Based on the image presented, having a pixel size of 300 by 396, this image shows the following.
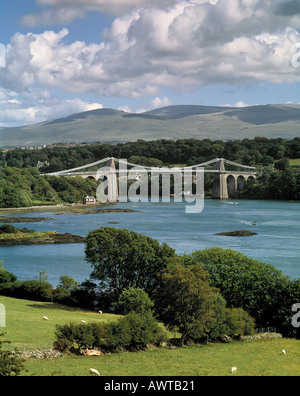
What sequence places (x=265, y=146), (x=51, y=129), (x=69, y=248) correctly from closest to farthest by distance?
(x=69, y=248) < (x=265, y=146) < (x=51, y=129)

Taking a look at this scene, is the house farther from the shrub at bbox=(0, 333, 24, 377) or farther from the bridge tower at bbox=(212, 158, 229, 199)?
the shrub at bbox=(0, 333, 24, 377)

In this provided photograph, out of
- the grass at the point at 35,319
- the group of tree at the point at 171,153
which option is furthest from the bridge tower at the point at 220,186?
the grass at the point at 35,319

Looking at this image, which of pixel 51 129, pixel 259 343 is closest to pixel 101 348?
pixel 259 343

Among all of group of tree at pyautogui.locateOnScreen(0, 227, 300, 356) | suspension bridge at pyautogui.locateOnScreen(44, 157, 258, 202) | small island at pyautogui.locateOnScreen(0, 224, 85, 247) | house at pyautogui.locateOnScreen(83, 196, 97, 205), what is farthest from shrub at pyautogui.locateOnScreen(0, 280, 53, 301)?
suspension bridge at pyautogui.locateOnScreen(44, 157, 258, 202)

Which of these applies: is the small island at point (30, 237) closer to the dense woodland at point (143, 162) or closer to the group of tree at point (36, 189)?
the group of tree at point (36, 189)

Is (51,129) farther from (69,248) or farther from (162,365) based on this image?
(162,365)
